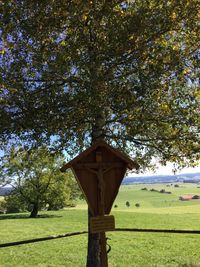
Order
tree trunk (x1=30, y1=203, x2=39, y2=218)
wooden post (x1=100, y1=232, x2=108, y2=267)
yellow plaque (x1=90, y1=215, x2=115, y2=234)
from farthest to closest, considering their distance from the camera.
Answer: tree trunk (x1=30, y1=203, x2=39, y2=218) → wooden post (x1=100, y1=232, x2=108, y2=267) → yellow plaque (x1=90, y1=215, x2=115, y2=234)

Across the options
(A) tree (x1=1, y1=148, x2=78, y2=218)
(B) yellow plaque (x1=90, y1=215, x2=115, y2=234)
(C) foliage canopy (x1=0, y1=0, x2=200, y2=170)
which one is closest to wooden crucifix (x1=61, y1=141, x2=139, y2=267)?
(B) yellow plaque (x1=90, y1=215, x2=115, y2=234)

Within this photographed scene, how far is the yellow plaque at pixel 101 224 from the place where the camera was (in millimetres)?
7340

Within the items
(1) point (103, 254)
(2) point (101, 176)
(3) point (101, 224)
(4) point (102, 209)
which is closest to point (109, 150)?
(2) point (101, 176)

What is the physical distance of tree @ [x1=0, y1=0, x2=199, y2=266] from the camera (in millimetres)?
8789

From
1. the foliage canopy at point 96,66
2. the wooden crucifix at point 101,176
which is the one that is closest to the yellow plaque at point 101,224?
the wooden crucifix at point 101,176

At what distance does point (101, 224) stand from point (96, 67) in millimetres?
3532

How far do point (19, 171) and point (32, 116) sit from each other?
32.6m

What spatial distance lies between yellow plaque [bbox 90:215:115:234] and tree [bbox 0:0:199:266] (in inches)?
105

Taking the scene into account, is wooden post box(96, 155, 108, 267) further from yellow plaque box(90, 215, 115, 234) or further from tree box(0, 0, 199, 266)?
tree box(0, 0, 199, 266)

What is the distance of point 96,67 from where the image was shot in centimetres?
862

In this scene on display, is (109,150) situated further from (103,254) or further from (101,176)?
(103,254)

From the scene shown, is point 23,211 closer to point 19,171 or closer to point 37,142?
point 19,171

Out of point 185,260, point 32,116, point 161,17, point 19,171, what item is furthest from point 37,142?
point 19,171

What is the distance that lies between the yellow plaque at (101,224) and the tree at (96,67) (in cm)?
267
